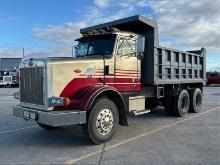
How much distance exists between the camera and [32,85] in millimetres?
8062

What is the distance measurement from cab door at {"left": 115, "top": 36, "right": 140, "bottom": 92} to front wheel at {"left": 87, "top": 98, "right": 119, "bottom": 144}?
107 cm

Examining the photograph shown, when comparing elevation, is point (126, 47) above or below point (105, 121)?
above

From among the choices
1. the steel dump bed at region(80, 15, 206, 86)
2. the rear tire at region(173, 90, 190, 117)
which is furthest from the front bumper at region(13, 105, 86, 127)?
the rear tire at region(173, 90, 190, 117)

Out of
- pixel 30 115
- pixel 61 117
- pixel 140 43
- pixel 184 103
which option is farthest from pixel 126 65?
pixel 184 103

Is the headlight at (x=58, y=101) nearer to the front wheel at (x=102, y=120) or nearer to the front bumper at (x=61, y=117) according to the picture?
the front bumper at (x=61, y=117)

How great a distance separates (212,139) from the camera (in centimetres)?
838

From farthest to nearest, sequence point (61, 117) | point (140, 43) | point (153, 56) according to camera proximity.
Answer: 1. point (153, 56)
2. point (140, 43)
3. point (61, 117)

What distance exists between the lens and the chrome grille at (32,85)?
7760 millimetres

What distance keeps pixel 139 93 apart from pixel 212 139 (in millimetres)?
2761

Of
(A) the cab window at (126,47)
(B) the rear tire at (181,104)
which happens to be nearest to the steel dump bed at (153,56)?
(B) the rear tire at (181,104)

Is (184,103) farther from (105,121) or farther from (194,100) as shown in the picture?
(105,121)

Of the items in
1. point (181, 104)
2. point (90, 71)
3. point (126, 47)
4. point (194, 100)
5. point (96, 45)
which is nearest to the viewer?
point (90, 71)

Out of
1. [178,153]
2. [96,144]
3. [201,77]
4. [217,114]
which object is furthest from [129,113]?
[201,77]

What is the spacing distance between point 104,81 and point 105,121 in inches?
45.0
